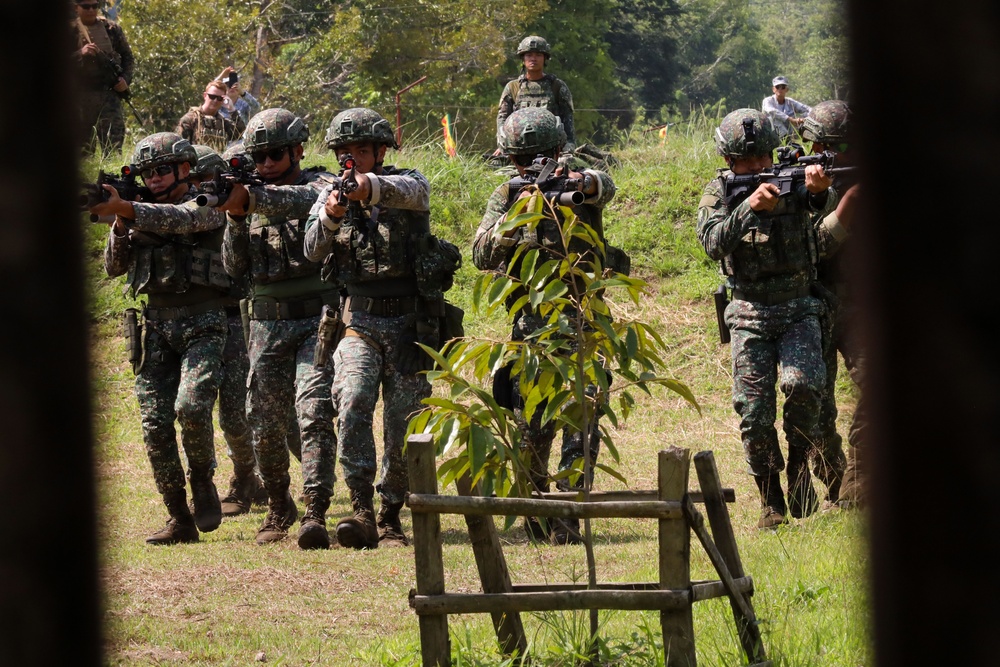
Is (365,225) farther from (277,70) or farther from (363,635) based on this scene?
(277,70)

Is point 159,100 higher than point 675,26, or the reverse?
point 675,26

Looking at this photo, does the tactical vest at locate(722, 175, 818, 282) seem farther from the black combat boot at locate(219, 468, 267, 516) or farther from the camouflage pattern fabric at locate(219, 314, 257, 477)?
the black combat boot at locate(219, 468, 267, 516)

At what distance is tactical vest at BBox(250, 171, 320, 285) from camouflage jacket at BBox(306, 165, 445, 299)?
30cm

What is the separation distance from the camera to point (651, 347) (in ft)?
12.7

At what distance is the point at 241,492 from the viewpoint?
355 inches

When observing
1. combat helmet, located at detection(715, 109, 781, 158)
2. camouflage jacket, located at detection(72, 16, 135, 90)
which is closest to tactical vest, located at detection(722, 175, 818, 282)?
combat helmet, located at detection(715, 109, 781, 158)

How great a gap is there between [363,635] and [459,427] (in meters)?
2.04

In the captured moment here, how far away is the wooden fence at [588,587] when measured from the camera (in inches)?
145

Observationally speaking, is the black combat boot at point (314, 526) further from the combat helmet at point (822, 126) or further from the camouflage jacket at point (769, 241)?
the combat helmet at point (822, 126)

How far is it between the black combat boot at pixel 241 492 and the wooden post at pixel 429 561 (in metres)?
5.27

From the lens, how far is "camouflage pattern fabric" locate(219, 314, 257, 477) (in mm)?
8289

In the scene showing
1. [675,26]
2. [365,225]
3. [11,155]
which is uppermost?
[675,26]

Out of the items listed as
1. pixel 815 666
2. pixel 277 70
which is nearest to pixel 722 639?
pixel 815 666

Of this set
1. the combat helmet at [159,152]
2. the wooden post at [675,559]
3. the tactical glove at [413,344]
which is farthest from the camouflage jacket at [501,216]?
the wooden post at [675,559]
